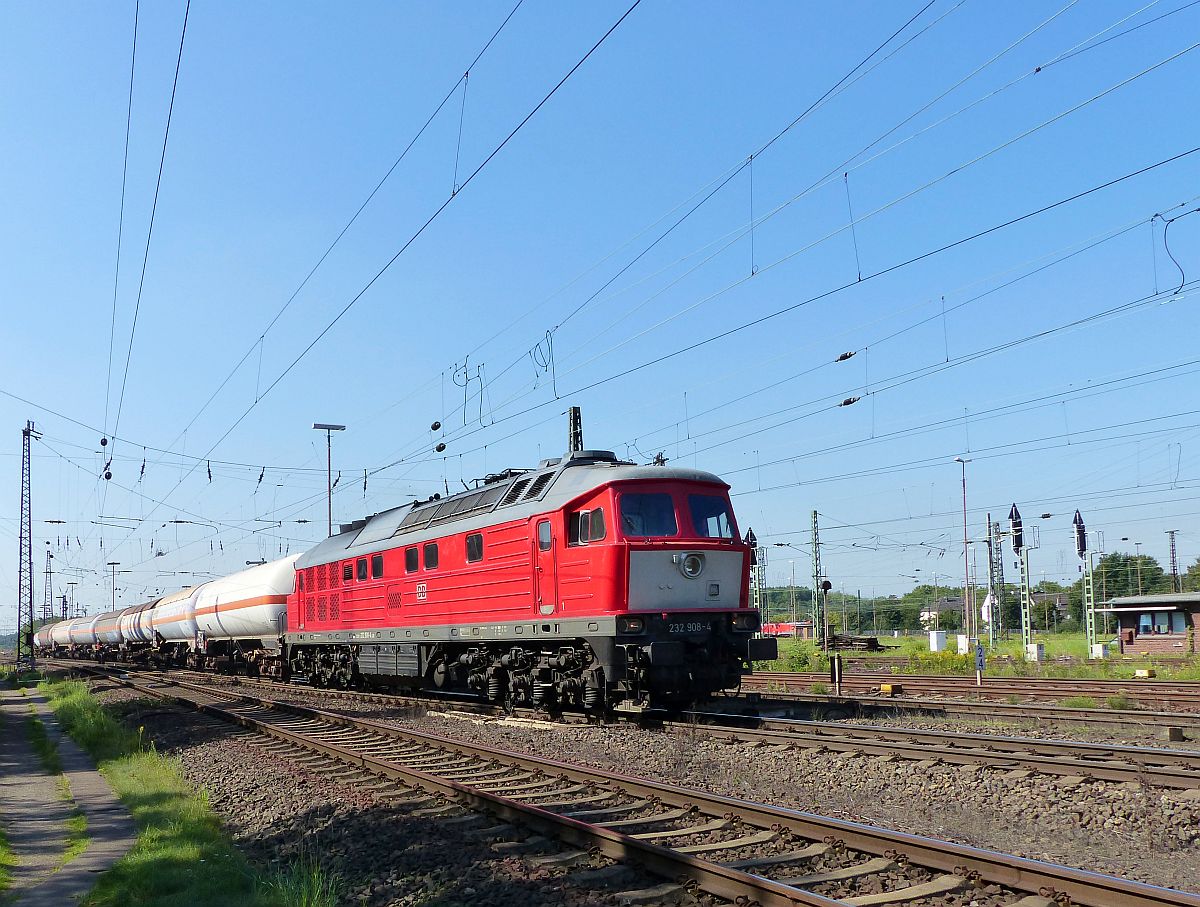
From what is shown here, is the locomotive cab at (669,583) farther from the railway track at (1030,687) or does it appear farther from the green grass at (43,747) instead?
the green grass at (43,747)

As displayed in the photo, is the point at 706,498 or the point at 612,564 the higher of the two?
the point at 706,498

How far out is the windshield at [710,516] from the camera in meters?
17.4

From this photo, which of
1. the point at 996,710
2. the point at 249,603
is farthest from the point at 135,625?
the point at 996,710

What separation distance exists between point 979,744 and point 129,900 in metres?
10.4

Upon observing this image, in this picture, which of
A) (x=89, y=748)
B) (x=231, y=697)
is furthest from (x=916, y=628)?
(x=89, y=748)

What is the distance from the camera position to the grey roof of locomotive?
17188 mm

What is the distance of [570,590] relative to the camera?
17.0 m

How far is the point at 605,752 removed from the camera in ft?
46.9

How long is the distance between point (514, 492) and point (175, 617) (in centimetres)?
3534

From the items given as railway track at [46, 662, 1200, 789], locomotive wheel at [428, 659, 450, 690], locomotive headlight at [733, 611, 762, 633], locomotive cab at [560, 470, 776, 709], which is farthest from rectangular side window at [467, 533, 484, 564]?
locomotive headlight at [733, 611, 762, 633]

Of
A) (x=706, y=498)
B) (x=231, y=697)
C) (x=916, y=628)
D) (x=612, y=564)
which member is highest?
(x=706, y=498)

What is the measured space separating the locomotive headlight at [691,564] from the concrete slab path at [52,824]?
8.81 meters

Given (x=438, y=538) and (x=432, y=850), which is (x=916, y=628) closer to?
(x=438, y=538)

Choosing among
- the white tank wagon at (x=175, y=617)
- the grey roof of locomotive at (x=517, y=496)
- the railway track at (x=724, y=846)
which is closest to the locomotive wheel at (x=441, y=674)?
the grey roof of locomotive at (x=517, y=496)
